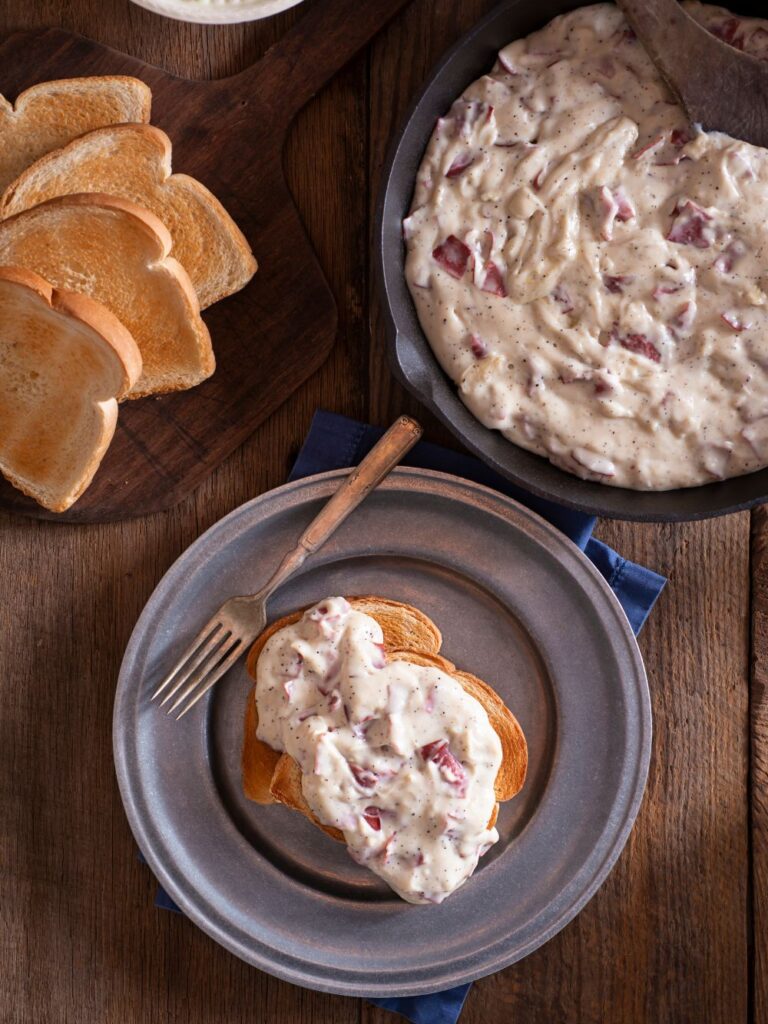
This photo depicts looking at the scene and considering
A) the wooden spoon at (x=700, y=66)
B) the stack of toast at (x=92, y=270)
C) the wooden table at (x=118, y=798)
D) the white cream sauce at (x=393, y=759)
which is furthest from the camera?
the wooden table at (x=118, y=798)

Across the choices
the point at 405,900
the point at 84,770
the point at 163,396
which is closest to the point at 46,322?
the point at 163,396

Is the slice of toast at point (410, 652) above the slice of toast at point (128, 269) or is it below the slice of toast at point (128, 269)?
below

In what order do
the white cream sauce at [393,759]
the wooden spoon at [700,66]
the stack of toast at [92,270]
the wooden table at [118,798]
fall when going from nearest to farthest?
the wooden spoon at [700,66], the white cream sauce at [393,759], the stack of toast at [92,270], the wooden table at [118,798]

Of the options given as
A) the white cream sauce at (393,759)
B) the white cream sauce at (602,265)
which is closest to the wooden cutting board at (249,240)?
the white cream sauce at (602,265)

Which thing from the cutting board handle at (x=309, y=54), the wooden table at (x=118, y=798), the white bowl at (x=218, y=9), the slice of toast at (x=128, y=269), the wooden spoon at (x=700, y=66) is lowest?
the wooden table at (x=118, y=798)

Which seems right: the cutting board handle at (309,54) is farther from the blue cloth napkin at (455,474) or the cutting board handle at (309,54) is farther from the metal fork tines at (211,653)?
the metal fork tines at (211,653)

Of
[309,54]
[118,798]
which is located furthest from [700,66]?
[118,798]
